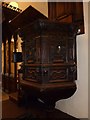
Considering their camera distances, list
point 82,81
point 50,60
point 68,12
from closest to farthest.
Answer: point 50,60 < point 82,81 < point 68,12

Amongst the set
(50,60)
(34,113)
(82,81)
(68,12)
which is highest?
(68,12)

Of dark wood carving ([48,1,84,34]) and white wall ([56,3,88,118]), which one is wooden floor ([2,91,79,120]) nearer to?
white wall ([56,3,88,118])

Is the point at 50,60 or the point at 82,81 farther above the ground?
the point at 50,60

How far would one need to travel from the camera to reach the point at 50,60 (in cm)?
268

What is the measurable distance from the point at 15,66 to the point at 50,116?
8.98 feet

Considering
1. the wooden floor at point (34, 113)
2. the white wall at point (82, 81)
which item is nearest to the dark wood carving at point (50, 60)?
the white wall at point (82, 81)

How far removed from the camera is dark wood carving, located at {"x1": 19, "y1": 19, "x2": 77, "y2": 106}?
104 inches

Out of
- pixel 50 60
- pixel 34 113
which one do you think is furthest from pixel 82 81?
pixel 34 113

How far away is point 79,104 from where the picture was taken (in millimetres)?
3062

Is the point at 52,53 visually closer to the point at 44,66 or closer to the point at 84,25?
the point at 44,66

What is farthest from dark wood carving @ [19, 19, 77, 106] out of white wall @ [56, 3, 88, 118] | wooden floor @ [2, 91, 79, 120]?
wooden floor @ [2, 91, 79, 120]

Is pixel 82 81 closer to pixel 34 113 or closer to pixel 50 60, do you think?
pixel 50 60

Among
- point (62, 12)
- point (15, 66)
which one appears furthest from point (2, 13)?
point (62, 12)

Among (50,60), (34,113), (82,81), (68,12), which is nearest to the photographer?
(50,60)
